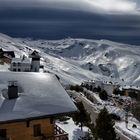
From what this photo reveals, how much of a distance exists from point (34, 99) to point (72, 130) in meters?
25.6

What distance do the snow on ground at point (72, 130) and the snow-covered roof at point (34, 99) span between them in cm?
1900

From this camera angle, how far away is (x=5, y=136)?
2577 centimetres

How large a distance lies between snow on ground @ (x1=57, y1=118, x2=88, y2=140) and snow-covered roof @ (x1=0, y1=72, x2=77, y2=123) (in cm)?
1900

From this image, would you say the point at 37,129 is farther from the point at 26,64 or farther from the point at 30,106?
the point at 26,64

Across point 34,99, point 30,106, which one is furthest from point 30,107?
point 34,99

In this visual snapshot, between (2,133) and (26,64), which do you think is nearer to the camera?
(2,133)

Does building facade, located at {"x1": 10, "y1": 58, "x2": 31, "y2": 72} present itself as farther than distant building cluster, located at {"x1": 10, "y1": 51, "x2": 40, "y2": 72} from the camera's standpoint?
No

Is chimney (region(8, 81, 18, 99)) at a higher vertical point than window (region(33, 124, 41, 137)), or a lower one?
higher

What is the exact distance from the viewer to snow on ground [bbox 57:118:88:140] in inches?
1930

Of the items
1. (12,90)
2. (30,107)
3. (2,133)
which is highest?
(12,90)

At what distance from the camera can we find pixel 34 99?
89.8 feet

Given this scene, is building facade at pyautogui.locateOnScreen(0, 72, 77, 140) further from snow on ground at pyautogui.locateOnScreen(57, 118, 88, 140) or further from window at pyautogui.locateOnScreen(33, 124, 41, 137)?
snow on ground at pyautogui.locateOnScreen(57, 118, 88, 140)

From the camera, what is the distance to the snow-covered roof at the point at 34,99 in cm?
2567

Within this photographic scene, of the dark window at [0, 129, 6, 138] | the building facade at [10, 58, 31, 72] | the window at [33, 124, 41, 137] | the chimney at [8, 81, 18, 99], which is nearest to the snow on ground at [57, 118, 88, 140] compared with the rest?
the window at [33, 124, 41, 137]
